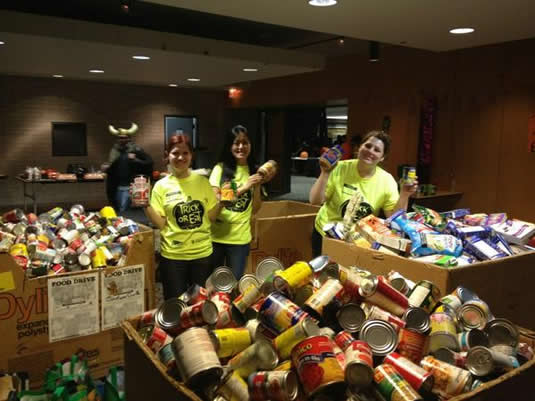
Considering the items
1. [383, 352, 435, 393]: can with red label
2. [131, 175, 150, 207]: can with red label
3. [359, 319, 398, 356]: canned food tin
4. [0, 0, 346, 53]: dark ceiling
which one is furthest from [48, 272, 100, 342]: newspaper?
[0, 0, 346, 53]: dark ceiling

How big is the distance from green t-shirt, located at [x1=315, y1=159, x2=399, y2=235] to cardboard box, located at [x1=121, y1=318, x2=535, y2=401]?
112 centimetres

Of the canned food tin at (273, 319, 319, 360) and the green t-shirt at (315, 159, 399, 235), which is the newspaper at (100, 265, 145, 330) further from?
the canned food tin at (273, 319, 319, 360)

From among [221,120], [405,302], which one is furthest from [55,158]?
[405,302]

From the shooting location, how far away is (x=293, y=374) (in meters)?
0.98

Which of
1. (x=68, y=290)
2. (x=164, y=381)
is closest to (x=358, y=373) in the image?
(x=164, y=381)

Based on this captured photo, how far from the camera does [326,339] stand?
1.02 meters

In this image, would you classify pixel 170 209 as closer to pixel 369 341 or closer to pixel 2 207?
pixel 369 341

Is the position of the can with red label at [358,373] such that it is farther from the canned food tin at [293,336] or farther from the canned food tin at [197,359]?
the canned food tin at [197,359]

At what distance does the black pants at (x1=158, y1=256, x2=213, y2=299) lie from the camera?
2355mm

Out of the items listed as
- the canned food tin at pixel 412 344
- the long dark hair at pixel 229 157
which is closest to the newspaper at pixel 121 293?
the long dark hair at pixel 229 157

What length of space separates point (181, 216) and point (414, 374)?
156cm

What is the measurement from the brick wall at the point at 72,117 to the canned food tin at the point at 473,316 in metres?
8.20

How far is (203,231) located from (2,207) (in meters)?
7.05

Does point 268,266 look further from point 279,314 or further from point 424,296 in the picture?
point 424,296
